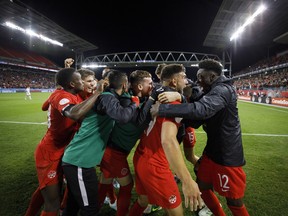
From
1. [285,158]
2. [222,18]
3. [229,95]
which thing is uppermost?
[222,18]

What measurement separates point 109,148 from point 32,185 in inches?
87.1

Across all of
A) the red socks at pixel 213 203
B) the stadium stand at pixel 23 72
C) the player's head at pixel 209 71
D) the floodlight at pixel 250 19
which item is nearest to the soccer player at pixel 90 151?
the player's head at pixel 209 71

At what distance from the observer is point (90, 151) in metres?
2.30

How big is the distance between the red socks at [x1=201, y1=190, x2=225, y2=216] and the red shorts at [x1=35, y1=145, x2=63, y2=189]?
180 cm

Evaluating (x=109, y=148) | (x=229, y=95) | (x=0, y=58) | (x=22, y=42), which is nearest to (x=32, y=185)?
(x=109, y=148)

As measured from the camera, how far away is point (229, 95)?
2303 mm

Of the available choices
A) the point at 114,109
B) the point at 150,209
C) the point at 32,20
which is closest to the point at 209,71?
the point at 114,109

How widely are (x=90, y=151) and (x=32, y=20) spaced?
3374 cm

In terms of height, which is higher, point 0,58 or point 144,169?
point 0,58

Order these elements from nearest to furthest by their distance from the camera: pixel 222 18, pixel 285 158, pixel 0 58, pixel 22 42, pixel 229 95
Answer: pixel 229 95
pixel 285 158
pixel 222 18
pixel 0 58
pixel 22 42

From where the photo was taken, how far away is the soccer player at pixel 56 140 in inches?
94.2

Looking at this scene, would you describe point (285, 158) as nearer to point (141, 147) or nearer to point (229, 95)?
point (229, 95)

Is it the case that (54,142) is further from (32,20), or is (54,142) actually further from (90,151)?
(32,20)

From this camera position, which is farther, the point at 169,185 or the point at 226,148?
the point at 226,148
